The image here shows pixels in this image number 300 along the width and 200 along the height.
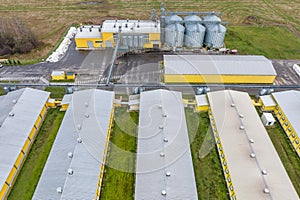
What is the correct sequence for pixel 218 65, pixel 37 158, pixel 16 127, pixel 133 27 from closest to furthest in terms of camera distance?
pixel 37 158 < pixel 16 127 < pixel 218 65 < pixel 133 27

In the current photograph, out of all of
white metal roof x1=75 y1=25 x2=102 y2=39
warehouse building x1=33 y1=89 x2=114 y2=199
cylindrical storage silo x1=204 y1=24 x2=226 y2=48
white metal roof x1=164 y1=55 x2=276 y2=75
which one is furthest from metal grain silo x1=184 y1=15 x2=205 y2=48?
warehouse building x1=33 y1=89 x2=114 y2=199

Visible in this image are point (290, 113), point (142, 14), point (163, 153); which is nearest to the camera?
point (163, 153)

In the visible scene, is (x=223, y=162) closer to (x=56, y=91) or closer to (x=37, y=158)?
(x=37, y=158)

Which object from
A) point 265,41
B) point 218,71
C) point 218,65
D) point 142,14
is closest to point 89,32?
point 142,14

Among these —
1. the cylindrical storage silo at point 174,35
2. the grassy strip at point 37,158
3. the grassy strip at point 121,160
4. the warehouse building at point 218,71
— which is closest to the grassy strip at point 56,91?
the grassy strip at point 37,158

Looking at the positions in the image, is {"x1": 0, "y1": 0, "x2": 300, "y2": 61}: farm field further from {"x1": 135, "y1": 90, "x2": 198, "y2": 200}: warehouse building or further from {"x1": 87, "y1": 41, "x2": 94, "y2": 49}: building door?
{"x1": 135, "y1": 90, "x2": 198, "y2": 200}: warehouse building

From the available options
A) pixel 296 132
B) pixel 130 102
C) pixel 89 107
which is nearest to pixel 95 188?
pixel 89 107

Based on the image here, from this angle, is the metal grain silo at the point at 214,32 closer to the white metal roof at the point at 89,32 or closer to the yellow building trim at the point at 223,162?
the yellow building trim at the point at 223,162
